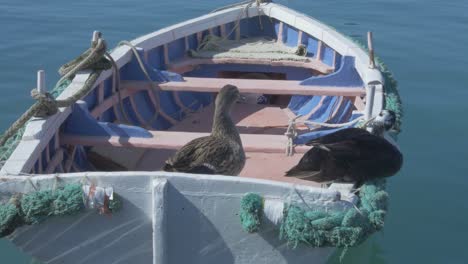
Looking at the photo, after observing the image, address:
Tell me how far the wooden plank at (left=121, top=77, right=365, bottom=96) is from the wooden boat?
10mm

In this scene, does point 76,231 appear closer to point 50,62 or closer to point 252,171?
point 252,171

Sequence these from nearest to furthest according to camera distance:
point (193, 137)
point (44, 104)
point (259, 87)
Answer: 1. point (44, 104)
2. point (193, 137)
3. point (259, 87)

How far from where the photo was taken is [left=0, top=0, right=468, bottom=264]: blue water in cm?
573

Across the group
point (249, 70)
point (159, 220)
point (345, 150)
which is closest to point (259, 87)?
point (249, 70)

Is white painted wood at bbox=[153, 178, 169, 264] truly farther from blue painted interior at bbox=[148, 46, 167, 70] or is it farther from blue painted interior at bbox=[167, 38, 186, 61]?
blue painted interior at bbox=[167, 38, 186, 61]

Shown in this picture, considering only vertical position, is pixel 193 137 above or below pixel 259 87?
below

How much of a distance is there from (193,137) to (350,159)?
4.39 ft

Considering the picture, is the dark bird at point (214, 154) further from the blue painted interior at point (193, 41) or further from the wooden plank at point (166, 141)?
the blue painted interior at point (193, 41)

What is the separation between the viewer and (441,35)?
1149 centimetres

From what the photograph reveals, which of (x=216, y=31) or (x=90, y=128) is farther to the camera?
(x=216, y=31)

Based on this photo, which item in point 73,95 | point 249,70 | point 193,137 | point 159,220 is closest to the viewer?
point 159,220

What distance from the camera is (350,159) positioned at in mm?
4000

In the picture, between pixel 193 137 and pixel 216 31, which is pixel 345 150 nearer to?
pixel 193 137

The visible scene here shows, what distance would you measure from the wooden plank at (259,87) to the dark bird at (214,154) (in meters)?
1.54
